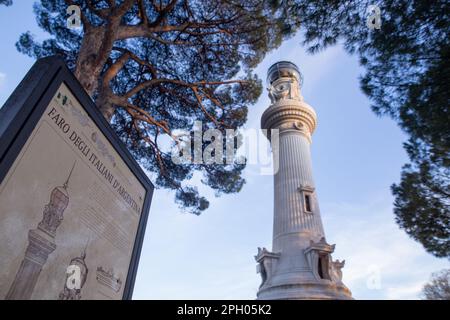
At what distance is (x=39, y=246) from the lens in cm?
161

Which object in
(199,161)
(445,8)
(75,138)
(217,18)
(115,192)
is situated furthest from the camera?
(199,161)

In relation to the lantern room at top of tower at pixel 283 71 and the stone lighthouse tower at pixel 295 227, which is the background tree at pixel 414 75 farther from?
the lantern room at top of tower at pixel 283 71

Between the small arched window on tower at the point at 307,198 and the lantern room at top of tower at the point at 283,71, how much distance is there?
847cm

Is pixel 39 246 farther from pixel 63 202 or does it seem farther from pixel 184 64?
pixel 184 64

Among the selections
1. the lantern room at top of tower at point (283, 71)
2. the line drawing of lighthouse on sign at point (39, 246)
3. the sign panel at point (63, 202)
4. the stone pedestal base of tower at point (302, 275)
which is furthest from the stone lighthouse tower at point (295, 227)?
the line drawing of lighthouse on sign at point (39, 246)

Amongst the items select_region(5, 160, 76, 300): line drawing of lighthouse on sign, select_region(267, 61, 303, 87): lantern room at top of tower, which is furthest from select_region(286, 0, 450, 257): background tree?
select_region(267, 61, 303, 87): lantern room at top of tower

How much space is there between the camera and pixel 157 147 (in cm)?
755

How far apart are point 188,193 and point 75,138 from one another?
7.13 m

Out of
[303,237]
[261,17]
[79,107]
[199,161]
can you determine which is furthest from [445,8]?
[303,237]

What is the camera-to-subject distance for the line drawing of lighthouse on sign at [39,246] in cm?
149

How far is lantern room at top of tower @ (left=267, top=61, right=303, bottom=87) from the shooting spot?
1807 centimetres

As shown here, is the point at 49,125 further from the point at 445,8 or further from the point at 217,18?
the point at 217,18

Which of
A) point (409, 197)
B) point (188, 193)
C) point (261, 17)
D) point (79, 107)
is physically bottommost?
point (79, 107)

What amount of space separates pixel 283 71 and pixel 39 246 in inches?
721
